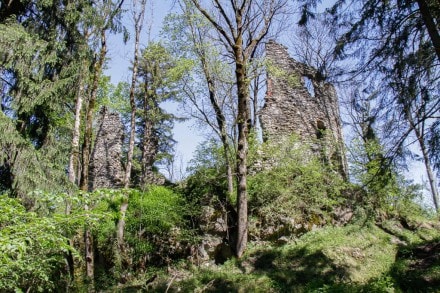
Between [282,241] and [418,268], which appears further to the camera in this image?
[282,241]

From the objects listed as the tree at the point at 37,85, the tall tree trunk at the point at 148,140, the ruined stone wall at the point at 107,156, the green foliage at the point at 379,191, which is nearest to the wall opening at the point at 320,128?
the green foliage at the point at 379,191

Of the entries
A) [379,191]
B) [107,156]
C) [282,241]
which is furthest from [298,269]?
[107,156]

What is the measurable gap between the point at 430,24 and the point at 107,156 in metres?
13.2

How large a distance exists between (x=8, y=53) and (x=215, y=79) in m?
7.05

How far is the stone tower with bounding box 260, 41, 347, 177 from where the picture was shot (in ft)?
45.4

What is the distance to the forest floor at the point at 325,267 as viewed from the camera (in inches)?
285

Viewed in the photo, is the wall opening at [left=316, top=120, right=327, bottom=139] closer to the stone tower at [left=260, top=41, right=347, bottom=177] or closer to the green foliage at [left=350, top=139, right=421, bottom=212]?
the stone tower at [left=260, top=41, right=347, bottom=177]

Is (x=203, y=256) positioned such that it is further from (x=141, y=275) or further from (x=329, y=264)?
(x=329, y=264)

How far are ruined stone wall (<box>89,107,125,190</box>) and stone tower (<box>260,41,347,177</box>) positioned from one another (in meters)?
6.52

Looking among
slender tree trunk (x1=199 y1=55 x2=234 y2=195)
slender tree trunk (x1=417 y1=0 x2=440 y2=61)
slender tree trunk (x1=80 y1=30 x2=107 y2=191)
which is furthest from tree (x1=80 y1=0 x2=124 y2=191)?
slender tree trunk (x1=417 y1=0 x2=440 y2=61)

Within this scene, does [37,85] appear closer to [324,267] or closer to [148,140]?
[324,267]

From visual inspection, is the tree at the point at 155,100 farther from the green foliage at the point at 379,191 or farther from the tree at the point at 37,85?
the green foliage at the point at 379,191

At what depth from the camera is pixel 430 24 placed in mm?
5824

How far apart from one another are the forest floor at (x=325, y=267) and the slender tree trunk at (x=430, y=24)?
3895 millimetres
